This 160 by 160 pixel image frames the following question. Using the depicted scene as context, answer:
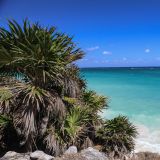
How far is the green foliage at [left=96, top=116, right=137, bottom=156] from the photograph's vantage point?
930 cm

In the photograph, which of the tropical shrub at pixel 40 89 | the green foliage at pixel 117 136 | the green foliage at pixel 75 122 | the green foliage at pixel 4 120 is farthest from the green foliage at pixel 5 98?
the green foliage at pixel 117 136

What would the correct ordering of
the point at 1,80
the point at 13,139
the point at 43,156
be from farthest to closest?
the point at 13,139 < the point at 1,80 < the point at 43,156

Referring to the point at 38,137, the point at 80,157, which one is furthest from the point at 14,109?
the point at 80,157

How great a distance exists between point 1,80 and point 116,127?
14.1ft

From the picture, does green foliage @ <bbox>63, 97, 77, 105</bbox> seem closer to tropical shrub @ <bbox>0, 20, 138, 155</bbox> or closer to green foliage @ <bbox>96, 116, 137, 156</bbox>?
tropical shrub @ <bbox>0, 20, 138, 155</bbox>

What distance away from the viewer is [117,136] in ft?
30.4

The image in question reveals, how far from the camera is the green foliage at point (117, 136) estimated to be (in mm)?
9297

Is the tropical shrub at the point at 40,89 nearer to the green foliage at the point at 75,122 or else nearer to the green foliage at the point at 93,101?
the green foliage at the point at 75,122

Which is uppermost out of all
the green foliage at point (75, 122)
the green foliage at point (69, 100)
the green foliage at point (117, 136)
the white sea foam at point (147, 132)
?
the green foliage at point (69, 100)

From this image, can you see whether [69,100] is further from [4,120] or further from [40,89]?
[4,120]

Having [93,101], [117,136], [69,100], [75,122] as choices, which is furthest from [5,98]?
[117,136]

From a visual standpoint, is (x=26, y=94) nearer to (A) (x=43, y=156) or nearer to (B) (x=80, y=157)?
(A) (x=43, y=156)

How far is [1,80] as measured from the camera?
8.06 meters

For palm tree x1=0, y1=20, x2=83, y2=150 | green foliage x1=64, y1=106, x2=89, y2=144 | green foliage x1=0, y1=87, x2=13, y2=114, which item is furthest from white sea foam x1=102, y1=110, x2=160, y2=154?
green foliage x1=0, y1=87, x2=13, y2=114
